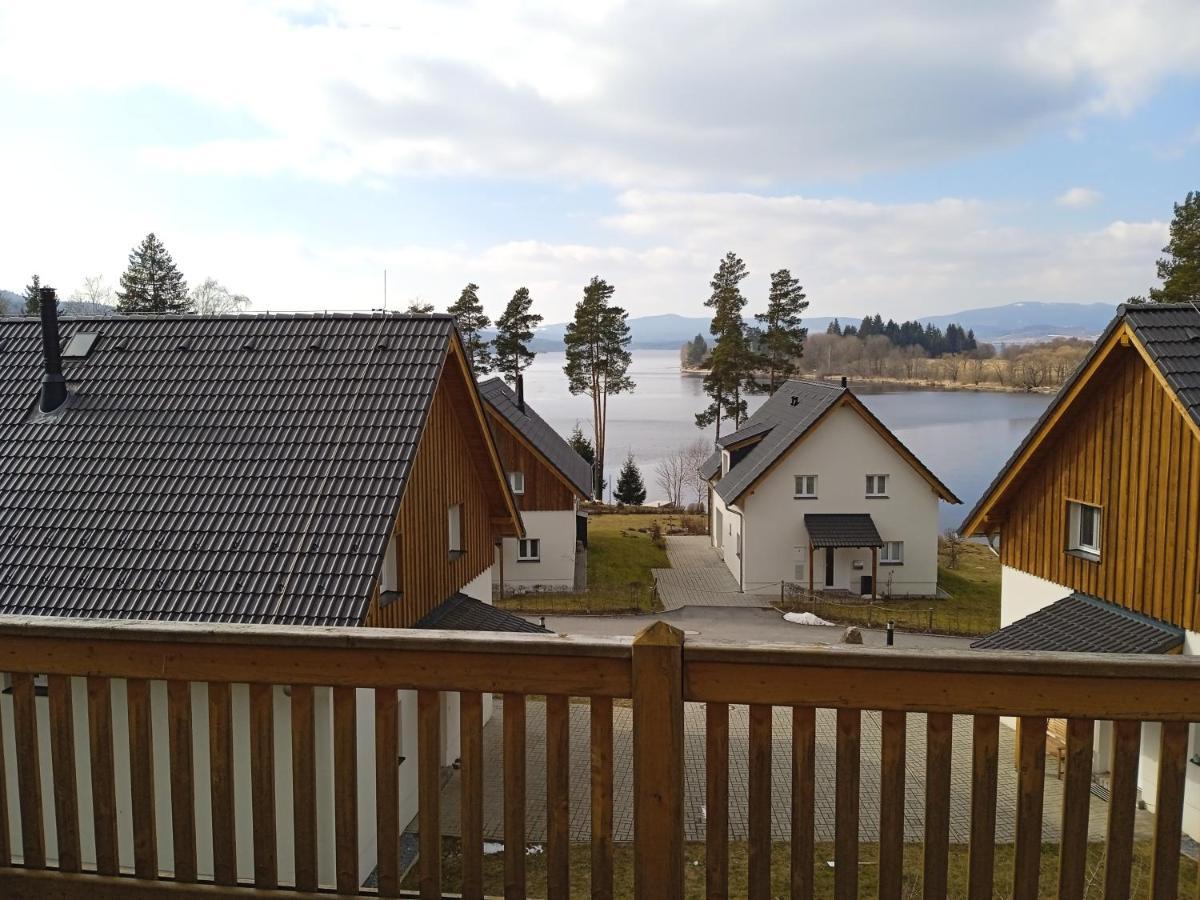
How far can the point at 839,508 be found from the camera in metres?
27.7

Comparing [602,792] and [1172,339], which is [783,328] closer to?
[1172,339]

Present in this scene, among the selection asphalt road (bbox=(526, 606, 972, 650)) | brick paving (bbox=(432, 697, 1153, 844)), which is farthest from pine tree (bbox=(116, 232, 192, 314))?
brick paving (bbox=(432, 697, 1153, 844))

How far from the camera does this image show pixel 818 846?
8.98m

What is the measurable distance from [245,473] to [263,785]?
7.38 metres

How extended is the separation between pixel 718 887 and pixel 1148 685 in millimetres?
1327

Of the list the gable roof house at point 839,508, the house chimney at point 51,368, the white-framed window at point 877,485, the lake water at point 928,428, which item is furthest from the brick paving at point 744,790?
the lake water at point 928,428

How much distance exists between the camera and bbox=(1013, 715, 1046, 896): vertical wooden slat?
253 centimetres

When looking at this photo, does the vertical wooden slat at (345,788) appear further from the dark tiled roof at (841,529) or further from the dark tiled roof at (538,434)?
the dark tiled roof at (841,529)

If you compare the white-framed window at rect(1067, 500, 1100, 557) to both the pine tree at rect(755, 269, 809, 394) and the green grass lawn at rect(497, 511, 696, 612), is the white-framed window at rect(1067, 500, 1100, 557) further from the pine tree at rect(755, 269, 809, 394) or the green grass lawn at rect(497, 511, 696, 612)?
the pine tree at rect(755, 269, 809, 394)

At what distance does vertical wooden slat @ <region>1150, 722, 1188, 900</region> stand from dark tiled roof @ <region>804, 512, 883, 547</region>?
24.6 meters

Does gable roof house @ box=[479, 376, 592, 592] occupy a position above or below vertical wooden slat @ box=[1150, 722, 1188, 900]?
below

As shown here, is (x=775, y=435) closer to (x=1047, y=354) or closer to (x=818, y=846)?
(x=818, y=846)

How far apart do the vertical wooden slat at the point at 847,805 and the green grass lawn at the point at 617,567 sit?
22466 mm

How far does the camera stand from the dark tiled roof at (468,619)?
1117 centimetres
